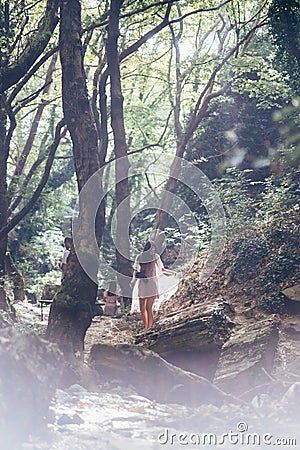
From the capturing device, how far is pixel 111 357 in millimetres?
Answer: 4637

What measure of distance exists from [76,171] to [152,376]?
262 centimetres

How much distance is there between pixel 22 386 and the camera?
2.95 m

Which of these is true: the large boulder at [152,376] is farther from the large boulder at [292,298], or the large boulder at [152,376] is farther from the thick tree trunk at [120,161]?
the thick tree trunk at [120,161]

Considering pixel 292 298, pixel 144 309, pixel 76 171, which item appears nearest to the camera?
pixel 76 171

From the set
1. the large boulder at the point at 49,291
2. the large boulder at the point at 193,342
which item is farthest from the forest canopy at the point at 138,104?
the large boulder at the point at 193,342

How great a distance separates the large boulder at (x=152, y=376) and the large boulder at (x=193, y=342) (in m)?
1.08

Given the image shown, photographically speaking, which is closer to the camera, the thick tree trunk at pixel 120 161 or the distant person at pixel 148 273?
the distant person at pixel 148 273

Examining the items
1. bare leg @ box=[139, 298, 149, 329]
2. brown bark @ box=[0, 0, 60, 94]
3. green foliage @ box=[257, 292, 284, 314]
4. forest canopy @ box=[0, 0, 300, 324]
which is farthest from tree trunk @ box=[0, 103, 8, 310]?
green foliage @ box=[257, 292, 284, 314]

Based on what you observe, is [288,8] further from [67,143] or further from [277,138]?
[67,143]

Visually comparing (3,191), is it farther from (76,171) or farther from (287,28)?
(287,28)

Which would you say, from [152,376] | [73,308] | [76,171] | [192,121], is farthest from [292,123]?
[152,376]

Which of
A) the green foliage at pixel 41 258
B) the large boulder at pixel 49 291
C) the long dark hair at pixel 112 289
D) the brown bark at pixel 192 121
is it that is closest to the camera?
the long dark hair at pixel 112 289

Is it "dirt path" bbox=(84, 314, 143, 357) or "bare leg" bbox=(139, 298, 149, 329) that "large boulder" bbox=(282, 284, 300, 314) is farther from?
"dirt path" bbox=(84, 314, 143, 357)

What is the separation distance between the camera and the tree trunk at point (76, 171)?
5646 millimetres
